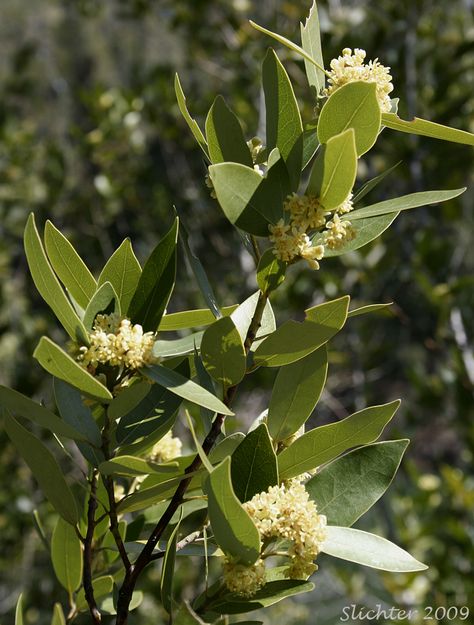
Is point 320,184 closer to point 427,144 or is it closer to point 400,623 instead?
point 400,623

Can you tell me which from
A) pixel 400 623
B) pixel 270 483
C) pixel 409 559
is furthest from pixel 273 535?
pixel 400 623

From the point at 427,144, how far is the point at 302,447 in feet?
9.16

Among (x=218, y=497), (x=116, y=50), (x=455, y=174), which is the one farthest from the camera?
(x=116, y=50)

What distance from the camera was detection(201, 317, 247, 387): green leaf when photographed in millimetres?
774

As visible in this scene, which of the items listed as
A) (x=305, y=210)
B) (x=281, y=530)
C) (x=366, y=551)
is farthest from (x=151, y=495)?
(x=305, y=210)

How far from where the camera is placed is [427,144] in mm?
3365

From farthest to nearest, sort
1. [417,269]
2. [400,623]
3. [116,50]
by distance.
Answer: [116,50]
[417,269]
[400,623]

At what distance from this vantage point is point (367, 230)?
0.88 metres

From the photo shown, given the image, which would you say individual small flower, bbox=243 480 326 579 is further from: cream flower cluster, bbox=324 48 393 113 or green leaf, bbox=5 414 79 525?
cream flower cluster, bbox=324 48 393 113

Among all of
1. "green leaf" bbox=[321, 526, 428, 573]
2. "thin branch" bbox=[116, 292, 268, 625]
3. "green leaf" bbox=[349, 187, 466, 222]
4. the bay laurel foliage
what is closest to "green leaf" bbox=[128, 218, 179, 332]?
the bay laurel foliage

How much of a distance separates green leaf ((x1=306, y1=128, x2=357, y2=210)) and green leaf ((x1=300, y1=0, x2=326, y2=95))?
0.17 m

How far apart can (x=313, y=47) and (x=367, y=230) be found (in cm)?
23

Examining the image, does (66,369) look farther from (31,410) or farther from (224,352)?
(224,352)

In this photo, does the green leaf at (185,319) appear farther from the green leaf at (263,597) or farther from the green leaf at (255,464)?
the green leaf at (263,597)
